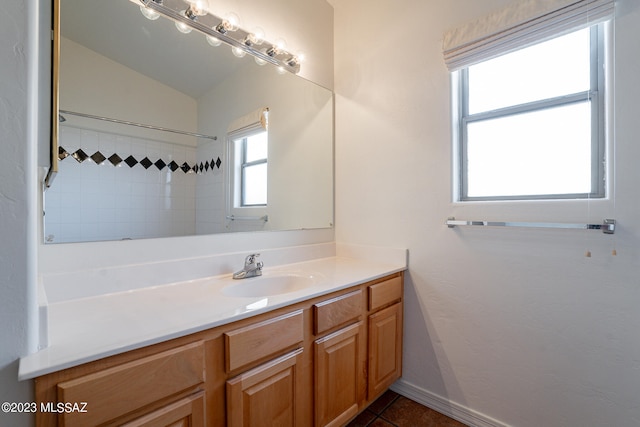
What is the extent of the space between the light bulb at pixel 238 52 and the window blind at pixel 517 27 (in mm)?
1120

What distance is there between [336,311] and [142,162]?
1.12 meters

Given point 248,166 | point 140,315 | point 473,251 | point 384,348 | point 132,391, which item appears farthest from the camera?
point 248,166

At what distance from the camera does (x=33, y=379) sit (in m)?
0.67

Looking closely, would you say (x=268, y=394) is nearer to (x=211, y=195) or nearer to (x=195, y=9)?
(x=211, y=195)

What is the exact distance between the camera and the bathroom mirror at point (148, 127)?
1160mm

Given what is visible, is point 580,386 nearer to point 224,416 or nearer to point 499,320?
point 499,320

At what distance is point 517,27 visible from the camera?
1.34m

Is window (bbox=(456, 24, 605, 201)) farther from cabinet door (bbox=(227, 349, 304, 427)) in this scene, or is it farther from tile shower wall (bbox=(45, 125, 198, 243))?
tile shower wall (bbox=(45, 125, 198, 243))

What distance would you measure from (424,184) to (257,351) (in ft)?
4.10

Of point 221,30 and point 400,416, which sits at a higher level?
point 221,30

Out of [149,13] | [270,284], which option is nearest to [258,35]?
[149,13]

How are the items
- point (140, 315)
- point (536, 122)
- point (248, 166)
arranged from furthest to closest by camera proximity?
point (248, 166) → point (536, 122) → point (140, 315)

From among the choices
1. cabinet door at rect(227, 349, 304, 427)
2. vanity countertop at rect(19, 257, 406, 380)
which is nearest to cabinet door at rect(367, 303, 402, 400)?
vanity countertop at rect(19, 257, 406, 380)

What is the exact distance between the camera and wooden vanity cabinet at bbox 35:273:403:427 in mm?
725
